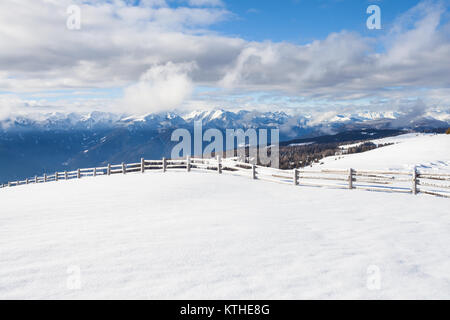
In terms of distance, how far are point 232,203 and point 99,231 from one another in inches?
259

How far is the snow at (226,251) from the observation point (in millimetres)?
5344

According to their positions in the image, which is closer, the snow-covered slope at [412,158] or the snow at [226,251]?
the snow at [226,251]

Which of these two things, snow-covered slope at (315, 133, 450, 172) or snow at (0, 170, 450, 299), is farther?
snow-covered slope at (315, 133, 450, 172)

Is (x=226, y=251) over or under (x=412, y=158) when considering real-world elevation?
under

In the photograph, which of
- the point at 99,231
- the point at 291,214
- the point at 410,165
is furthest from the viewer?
the point at 410,165

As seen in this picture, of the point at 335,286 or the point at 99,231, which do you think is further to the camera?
the point at 99,231

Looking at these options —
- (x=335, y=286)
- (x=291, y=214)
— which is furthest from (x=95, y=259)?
(x=291, y=214)

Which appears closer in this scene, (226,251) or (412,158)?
(226,251)

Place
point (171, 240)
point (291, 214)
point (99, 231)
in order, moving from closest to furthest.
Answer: point (171, 240) → point (99, 231) → point (291, 214)

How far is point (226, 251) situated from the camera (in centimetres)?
711

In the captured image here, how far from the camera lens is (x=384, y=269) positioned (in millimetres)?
6207

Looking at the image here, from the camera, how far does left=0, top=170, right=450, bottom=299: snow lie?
5.34 metres
